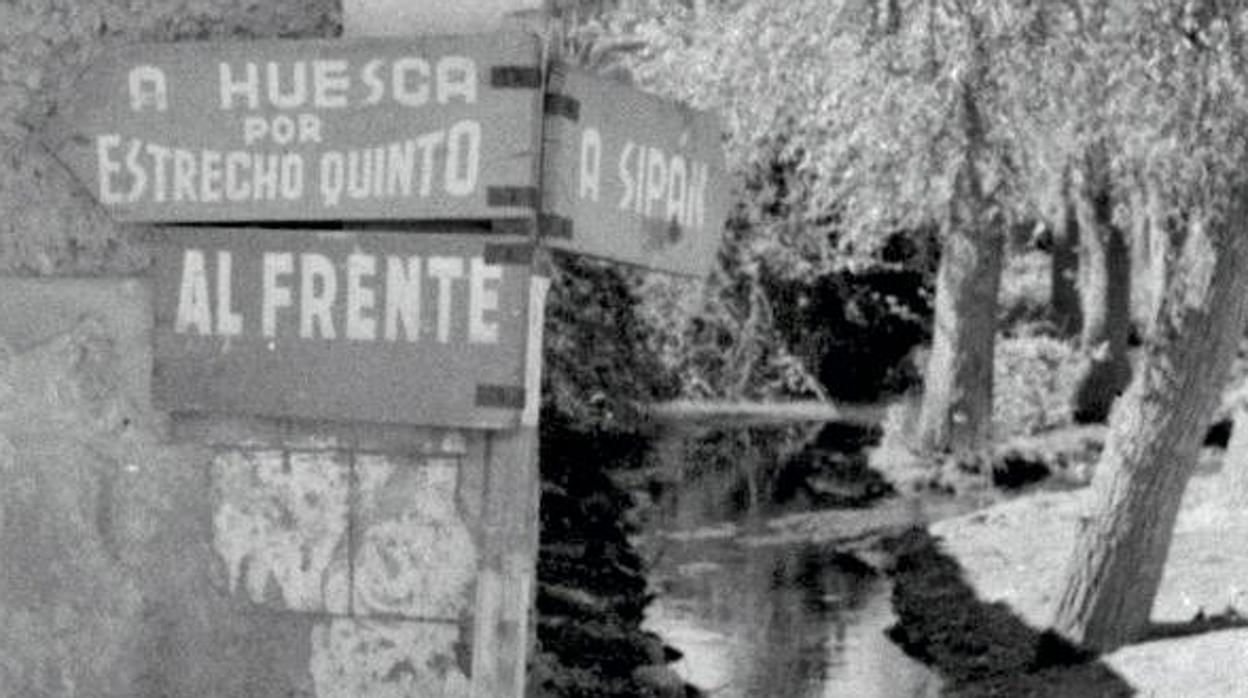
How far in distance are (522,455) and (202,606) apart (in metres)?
0.78

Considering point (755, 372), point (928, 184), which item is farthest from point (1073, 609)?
point (755, 372)

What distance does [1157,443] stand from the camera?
10641mm

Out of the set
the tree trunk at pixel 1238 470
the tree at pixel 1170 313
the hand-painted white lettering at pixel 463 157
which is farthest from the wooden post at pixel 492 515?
the tree trunk at pixel 1238 470

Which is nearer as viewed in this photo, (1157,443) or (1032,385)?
(1157,443)

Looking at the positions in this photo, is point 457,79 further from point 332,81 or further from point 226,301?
point 226,301

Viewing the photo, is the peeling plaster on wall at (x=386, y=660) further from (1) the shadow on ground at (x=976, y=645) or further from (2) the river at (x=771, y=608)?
(2) the river at (x=771, y=608)

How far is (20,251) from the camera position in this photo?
14.5 ft

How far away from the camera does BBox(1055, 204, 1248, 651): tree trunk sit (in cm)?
1034

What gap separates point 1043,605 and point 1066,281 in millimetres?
16553

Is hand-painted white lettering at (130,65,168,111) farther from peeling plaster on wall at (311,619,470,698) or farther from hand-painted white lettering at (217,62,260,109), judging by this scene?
peeling plaster on wall at (311,619,470,698)

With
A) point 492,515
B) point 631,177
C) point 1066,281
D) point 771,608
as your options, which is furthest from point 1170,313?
point 1066,281

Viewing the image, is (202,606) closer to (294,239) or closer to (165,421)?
(165,421)

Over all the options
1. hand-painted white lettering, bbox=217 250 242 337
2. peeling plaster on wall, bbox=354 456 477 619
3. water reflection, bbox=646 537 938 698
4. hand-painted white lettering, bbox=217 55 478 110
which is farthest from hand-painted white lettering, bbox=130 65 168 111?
water reflection, bbox=646 537 938 698

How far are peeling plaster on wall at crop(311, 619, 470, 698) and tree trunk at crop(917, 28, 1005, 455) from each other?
633 inches
